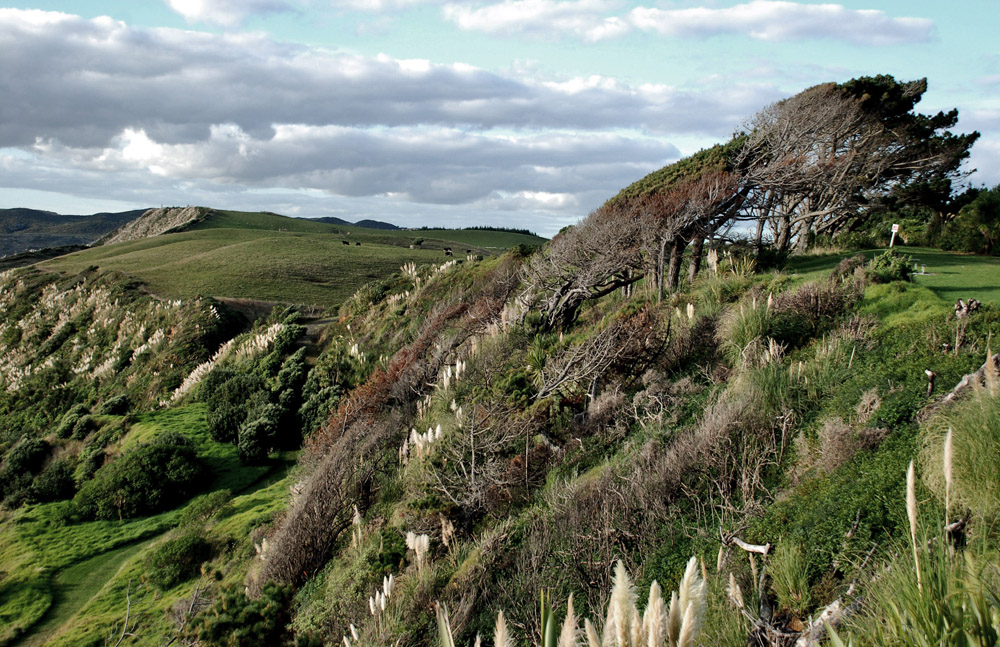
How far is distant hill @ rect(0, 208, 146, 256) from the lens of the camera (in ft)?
442

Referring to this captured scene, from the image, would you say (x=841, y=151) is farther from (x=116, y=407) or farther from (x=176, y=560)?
(x=116, y=407)

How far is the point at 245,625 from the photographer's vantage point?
269 inches

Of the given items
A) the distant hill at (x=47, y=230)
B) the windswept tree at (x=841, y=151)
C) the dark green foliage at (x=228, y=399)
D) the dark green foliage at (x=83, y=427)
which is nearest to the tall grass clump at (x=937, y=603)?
the windswept tree at (x=841, y=151)

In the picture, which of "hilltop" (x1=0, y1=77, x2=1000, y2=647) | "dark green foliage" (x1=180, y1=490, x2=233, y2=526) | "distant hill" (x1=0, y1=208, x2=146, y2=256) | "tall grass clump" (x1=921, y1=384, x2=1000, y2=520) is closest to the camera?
"tall grass clump" (x1=921, y1=384, x2=1000, y2=520)

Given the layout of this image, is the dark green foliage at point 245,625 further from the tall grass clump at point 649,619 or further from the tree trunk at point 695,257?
the tree trunk at point 695,257

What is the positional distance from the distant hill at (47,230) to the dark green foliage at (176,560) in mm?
144514

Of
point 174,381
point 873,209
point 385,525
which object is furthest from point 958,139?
point 174,381

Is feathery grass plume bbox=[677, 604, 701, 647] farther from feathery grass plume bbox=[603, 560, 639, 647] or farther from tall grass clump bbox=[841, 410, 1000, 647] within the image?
tall grass clump bbox=[841, 410, 1000, 647]

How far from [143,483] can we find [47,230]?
198 meters

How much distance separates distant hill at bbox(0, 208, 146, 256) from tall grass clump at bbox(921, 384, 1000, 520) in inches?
6118

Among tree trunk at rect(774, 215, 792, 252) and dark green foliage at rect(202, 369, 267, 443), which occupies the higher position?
tree trunk at rect(774, 215, 792, 252)

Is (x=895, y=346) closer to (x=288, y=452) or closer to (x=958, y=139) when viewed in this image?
(x=288, y=452)

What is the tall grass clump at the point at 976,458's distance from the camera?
12.4ft

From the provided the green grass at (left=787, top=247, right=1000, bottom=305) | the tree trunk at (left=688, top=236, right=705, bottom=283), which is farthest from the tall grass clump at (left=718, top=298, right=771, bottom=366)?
the tree trunk at (left=688, top=236, right=705, bottom=283)
